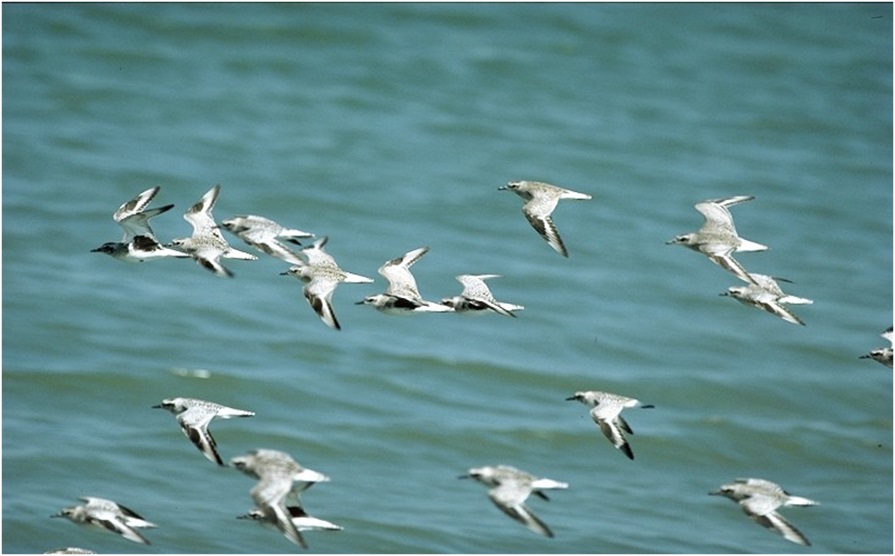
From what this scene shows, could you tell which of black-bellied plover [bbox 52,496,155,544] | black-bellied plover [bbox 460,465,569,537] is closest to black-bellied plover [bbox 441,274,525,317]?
black-bellied plover [bbox 460,465,569,537]

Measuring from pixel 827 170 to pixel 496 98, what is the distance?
5750mm

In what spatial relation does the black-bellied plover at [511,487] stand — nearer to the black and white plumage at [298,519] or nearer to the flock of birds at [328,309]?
the flock of birds at [328,309]

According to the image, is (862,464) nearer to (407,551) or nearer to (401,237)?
(407,551)

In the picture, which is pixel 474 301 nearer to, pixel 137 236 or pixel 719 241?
pixel 719 241

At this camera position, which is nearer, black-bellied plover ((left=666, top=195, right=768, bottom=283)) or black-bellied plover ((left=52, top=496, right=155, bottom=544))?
black-bellied plover ((left=52, top=496, right=155, bottom=544))

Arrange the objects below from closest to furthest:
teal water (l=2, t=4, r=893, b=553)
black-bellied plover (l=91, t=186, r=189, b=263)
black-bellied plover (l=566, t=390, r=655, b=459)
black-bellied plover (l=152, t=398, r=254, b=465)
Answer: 1. black-bellied plover (l=152, t=398, r=254, b=465)
2. black-bellied plover (l=566, t=390, r=655, b=459)
3. black-bellied plover (l=91, t=186, r=189, b=263)
4. teal water (l=2, t=4, r=893, b=553)

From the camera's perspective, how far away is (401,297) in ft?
33.6

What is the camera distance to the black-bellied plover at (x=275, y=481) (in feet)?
26.5

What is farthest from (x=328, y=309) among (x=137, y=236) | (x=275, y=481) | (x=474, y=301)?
(x=137, y=236)

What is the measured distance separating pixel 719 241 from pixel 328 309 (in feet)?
9.80

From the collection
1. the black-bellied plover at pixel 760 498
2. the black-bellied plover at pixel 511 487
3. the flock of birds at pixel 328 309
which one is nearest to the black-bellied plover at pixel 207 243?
the flock of birds at pixel 328 309

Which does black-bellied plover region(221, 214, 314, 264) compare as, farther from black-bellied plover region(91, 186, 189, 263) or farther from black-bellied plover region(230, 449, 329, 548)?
black-bellied plover region(230, 449, 329, 548)

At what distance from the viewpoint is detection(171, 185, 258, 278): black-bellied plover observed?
32.3 feet

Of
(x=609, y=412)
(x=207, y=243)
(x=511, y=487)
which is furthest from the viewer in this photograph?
(x=207, y=243)
